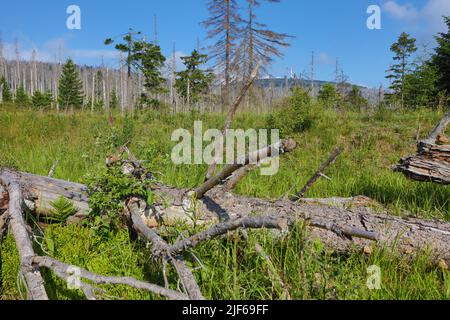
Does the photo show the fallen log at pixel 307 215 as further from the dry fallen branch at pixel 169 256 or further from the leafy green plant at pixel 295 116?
the leafy green plant at pixel 295 116

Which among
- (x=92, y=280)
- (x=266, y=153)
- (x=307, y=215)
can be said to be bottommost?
(x=92, y=280)

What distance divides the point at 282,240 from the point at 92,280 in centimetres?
130

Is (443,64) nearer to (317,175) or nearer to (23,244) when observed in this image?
(317,175)

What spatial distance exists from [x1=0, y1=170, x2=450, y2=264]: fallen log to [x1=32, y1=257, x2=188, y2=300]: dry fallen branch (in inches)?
33.0

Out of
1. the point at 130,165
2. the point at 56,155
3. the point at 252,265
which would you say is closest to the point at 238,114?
the point at 56,155

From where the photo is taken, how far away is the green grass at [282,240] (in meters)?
1.88

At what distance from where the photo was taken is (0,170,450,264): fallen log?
90.9 inches

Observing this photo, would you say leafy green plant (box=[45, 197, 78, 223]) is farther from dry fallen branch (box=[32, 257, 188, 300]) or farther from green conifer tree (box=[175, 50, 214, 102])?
green conifer tree (box=[175, 50, 214, 102])

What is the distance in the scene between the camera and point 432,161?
3.19m

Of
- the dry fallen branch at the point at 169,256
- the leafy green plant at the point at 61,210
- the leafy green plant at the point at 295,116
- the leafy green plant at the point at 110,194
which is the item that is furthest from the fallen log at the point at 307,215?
the leafy green plant at the point at 295,116

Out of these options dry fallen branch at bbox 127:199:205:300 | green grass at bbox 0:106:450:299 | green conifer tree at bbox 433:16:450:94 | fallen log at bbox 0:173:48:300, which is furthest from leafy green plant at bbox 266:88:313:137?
green conifer tree at bbox 433:16:450:94

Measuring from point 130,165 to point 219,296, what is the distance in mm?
1696

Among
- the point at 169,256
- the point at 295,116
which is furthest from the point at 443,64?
the point at 169,256

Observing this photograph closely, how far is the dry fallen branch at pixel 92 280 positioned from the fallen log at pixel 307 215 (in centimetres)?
84
